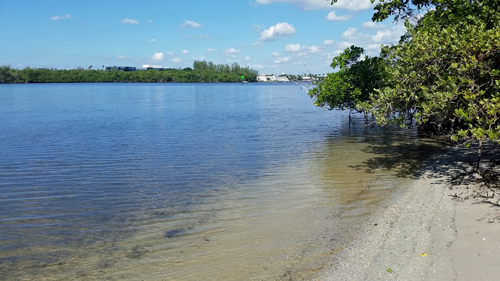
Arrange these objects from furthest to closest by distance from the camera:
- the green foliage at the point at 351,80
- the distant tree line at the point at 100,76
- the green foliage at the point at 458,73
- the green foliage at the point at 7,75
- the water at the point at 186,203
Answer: the distant tree line at the point at 100,76 < the green foliage at the point at 7,75 < the green foliage at the point at 351,80 < the green foliage at the point at 458,73 < the water at the point at 186,203

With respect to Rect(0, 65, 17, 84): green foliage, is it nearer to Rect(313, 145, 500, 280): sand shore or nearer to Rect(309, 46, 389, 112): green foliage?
Rect(309, 46, 389, 112): green foliage

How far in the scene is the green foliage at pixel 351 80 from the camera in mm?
22766

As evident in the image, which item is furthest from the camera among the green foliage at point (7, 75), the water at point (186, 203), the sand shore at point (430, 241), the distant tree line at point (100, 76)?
the distant tree line at point (100, 76)

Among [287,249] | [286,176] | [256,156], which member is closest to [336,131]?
[256,156]

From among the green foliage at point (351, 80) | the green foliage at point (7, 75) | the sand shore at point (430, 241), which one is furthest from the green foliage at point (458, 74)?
the green foliage at point (7, 75)

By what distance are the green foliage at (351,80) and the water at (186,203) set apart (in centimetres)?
320

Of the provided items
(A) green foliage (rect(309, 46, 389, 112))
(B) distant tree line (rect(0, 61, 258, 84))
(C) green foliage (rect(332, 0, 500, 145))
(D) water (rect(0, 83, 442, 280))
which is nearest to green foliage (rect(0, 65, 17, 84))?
(B) distant tree line (rect(0, 61, 258, 84))

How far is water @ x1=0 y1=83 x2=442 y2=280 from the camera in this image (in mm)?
7273

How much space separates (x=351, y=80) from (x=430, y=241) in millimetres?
17726

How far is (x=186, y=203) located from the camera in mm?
10797

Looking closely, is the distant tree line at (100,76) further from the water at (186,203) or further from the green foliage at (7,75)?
the water at (186,203)

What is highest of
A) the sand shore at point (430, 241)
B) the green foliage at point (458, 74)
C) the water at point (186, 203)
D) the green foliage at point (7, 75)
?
the green foliage at point (7, 75)

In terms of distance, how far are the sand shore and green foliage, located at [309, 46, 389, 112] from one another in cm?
1322

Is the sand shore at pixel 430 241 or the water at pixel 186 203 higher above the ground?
the sand shore at pixel 430 241
